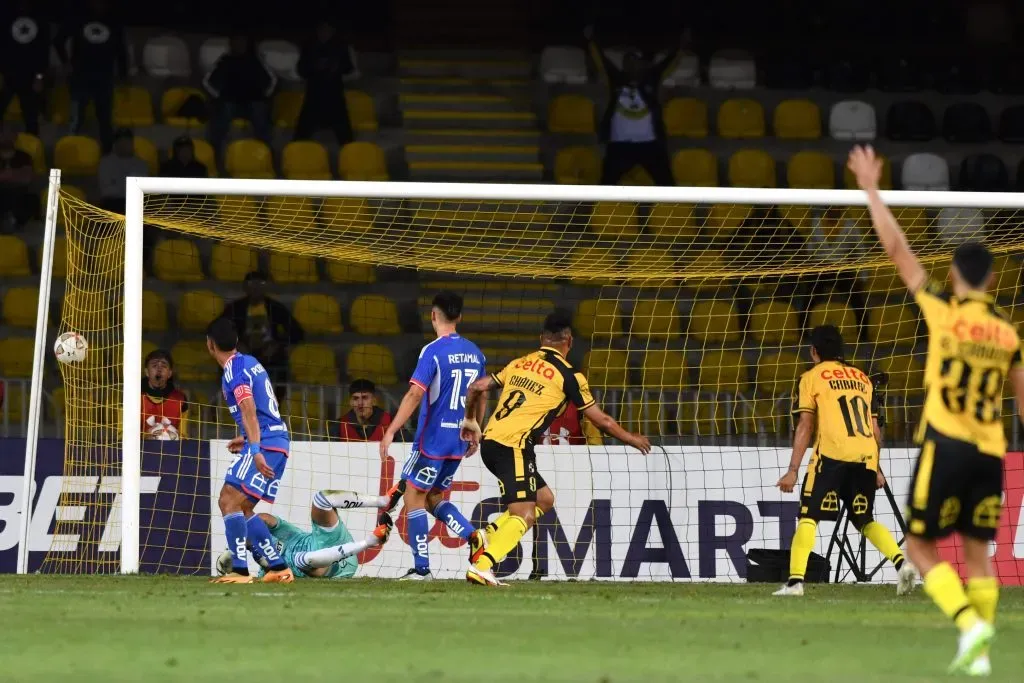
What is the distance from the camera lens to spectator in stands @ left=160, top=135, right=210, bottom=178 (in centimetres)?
1802

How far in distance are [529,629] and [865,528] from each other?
14.4 feet

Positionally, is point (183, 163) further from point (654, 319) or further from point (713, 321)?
point (713, 321)

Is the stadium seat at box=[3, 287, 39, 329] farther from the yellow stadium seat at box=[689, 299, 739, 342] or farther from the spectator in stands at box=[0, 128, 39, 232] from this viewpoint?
the yellow stadium seat at box=[689, 299, 739, 342]

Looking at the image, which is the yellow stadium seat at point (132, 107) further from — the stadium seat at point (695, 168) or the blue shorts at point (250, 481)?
the blue shorts at point (250, 481)

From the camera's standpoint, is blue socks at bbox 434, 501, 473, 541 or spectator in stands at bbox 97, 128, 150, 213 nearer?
blue socks at bbox 434, 501, 473, 541

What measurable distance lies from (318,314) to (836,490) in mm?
8039

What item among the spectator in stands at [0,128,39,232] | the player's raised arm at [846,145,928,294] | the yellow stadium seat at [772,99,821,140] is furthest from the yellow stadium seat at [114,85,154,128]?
the player's raised arm at [846,145,928,294]

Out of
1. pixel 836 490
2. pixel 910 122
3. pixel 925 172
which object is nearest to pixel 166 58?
pixel 910 122

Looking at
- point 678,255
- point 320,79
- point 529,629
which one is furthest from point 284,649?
point 320,79

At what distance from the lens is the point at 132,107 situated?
19.9 meters

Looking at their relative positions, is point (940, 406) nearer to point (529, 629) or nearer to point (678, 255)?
point (529, 629)

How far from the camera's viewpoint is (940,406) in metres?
6.51

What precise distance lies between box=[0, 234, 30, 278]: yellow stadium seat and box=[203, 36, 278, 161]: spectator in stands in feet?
8.97

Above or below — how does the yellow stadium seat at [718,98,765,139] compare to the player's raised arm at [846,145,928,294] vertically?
above
